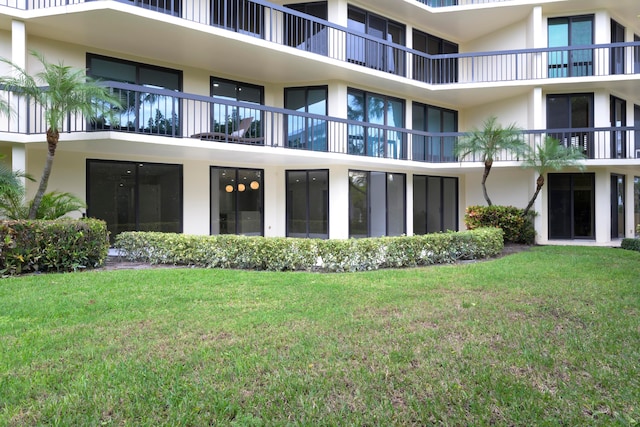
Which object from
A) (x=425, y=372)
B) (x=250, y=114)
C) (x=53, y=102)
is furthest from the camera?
(x=250, y=114)

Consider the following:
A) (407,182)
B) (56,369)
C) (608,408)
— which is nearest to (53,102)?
(56,369)

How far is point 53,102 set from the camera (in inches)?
335

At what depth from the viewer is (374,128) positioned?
14.7 m

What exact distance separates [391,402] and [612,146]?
1710 cm

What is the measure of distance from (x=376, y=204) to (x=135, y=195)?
890cm

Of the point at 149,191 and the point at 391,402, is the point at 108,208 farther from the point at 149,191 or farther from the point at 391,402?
the point at 391,402

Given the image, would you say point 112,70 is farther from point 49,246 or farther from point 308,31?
point 308,31

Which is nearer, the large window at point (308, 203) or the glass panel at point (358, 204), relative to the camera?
the large window at point (308, 203)

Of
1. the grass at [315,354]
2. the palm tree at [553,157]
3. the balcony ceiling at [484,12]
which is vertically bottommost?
the grass at [315,354]

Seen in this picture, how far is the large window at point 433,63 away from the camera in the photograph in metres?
16.7

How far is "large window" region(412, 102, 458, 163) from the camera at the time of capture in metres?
16.2

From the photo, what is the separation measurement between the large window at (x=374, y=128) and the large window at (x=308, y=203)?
1.76 meters

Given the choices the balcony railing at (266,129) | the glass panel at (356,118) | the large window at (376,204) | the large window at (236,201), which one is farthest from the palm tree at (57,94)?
the large window at (376,204)

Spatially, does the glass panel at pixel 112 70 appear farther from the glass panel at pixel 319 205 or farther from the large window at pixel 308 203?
the glass panel at pixel 319 205
